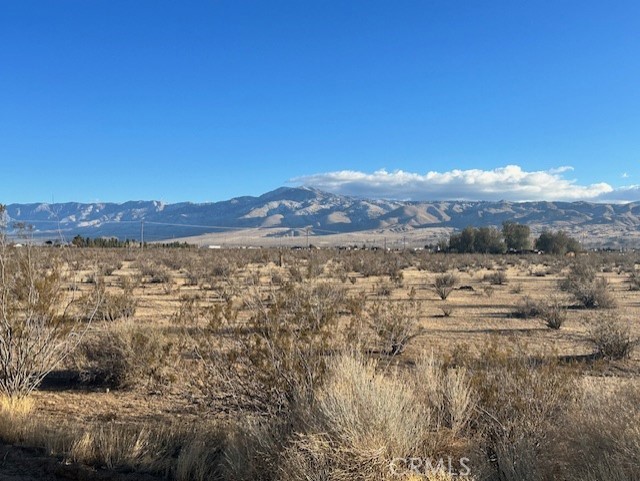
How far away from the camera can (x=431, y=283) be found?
34.2 meters

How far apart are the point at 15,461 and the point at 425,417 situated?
15.8 ft

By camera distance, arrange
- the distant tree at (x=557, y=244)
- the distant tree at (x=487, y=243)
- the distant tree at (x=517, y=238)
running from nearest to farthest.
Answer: the distant tree at (x=557, y=244)
the distant tree at (x=487, y=243)
the distant tree at (x=517, y=238)

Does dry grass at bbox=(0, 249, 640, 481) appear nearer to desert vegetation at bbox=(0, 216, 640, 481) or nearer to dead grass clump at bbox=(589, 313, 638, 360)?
desert vegetation at bbox=(0, 216, 640, 481)

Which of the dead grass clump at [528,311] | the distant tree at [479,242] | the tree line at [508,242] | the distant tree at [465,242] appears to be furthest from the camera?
the distant tree at [465,242]

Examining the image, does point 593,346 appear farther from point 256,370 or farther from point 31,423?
point 31,423

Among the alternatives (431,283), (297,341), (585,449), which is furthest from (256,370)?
(431,283)

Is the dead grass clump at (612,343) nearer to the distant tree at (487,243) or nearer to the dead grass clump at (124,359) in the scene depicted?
the dead grass clump at (124,359)

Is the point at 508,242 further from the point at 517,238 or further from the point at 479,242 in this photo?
the point at 479,242

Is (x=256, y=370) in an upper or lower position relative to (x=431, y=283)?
upper

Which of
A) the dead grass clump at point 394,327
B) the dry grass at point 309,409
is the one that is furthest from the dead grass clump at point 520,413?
the dead grass clump at point 394,327

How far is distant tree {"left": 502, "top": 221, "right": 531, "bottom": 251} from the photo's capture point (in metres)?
83.6

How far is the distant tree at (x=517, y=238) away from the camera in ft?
274

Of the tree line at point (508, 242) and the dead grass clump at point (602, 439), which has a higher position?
the dead grass clump at point (602, 439)

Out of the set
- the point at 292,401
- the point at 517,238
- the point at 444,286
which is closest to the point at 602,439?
the point at 292,401
